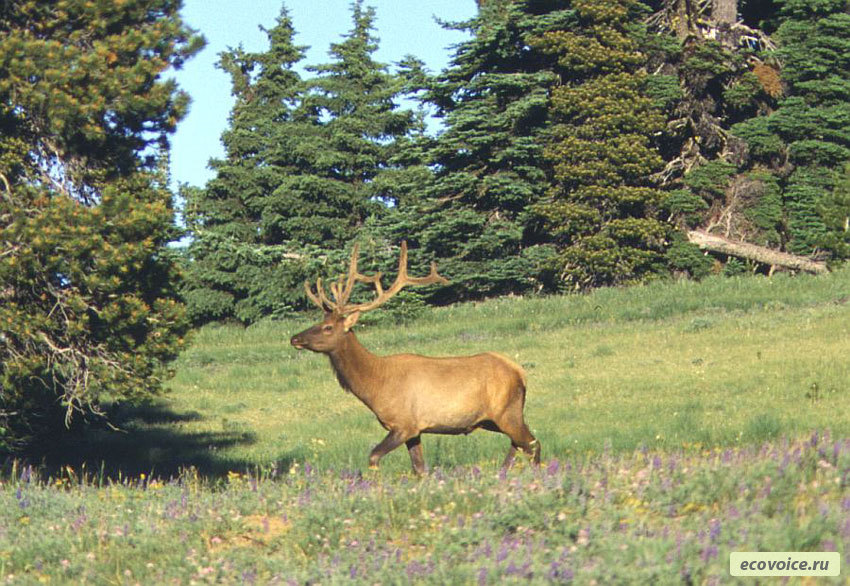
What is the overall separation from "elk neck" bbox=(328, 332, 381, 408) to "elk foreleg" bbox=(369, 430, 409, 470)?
1.78ft

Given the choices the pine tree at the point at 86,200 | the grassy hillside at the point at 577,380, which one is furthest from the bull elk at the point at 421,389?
the pine tree at the point at 86,200

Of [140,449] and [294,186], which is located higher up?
[294,186]

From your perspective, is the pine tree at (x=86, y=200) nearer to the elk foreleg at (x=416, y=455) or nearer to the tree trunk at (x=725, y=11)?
the elk foreleg at (x=416, y=455)

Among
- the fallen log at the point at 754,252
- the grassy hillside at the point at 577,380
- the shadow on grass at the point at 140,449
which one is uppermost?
the fallen log at the point at 754,252

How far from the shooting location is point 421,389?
1396cm

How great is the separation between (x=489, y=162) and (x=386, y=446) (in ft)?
96.1

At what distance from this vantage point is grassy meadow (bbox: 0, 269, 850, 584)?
314 inches

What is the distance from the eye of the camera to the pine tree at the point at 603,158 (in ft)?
128

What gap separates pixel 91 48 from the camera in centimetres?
1511

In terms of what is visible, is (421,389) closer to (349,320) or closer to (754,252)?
(349,320)

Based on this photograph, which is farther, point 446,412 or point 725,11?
point 725,11

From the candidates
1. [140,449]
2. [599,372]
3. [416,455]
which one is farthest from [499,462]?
[599,372]

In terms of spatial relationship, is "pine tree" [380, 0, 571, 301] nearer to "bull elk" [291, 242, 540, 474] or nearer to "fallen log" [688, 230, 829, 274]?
"fallen log" [688, 230, 829, 274]

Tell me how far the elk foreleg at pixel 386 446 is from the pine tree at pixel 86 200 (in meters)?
3.27
